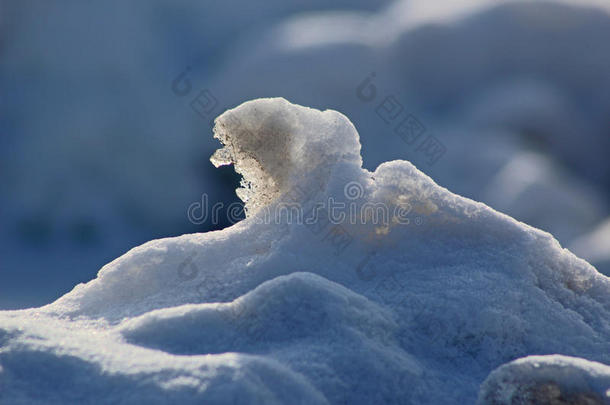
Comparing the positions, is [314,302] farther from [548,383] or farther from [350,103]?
[350,103]

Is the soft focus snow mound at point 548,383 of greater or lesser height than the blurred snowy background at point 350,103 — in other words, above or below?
below

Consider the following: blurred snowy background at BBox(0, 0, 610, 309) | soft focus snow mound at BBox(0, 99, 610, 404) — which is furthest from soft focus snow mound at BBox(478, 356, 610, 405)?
blurred snowy background at BBox(0, 0, 610, 309)

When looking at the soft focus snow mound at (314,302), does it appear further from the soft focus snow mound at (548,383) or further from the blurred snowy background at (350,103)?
the blurred snowy background at (350,103)

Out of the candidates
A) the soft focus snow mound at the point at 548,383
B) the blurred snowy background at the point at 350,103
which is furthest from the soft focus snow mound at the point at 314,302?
the blurred snowy background at the point at 350,103

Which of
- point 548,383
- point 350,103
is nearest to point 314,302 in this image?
point 548,383

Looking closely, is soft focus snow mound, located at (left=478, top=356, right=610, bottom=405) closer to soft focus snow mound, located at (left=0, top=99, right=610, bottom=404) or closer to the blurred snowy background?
soft focus snow mound, located at (left=0, top=99, right=610, bottom=404)

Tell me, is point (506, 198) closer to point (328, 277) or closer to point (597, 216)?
point (597, 216)

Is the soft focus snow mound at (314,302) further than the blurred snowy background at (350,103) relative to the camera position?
No
